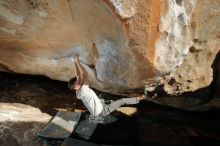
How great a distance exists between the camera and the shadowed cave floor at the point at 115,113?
17.5 feet

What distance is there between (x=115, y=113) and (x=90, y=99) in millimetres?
905

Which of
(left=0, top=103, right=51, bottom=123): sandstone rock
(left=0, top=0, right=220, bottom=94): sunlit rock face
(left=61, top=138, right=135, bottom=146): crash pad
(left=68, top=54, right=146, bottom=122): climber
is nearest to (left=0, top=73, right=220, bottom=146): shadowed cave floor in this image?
(left=0, top=103, right=51, bottom=123): sandstone rock

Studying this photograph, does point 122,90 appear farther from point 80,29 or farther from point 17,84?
point 17,84

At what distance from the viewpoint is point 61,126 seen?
213 inches

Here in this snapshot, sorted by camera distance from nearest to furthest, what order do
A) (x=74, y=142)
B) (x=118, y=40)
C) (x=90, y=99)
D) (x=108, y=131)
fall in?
(x=118, y=40), (x=74, y=142), (x=90, y=99), (x=108, y=131)

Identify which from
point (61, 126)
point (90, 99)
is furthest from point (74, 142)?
point (90, 99)

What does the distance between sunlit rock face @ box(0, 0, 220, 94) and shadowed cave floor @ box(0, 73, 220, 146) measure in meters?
0.62

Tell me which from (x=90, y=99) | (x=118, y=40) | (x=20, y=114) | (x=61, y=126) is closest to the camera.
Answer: (x=118, y=40)

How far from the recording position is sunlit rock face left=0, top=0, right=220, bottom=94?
4.37 metres

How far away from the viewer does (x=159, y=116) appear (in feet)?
20.2

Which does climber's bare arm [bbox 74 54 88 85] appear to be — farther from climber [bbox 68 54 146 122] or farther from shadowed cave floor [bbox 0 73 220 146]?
shadowed cave floor [bbox 0 73 220 146]

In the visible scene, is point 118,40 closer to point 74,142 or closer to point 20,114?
point 74,142

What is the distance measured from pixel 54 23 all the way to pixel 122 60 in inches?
47.1

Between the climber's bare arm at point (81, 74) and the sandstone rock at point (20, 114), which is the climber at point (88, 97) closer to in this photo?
the climber's bare arm at point (81, 74)
